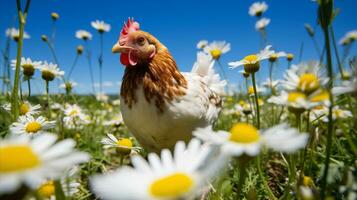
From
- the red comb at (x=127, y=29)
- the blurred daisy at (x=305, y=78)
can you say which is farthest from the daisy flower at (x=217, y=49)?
the blurred daisy at (x=305, y=78)

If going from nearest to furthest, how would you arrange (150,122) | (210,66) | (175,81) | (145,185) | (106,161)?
1. (145,185)
2. (150,122)
3. (175,81)
4. (106,161)
5. (210,66)

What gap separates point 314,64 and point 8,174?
838mm

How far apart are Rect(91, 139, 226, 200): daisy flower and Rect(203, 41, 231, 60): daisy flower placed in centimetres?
253

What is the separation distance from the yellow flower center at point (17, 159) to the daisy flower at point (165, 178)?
118mm

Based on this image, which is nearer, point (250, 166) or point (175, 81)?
point (175, 81)

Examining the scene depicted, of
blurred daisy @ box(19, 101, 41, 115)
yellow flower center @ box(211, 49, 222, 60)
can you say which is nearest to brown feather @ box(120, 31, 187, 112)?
blurred daisy @ box(19, 101, 41, 115)

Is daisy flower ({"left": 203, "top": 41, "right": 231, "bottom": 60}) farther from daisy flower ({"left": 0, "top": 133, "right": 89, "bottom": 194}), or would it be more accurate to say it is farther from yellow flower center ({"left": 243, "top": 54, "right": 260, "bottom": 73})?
daisy flower ({"left": 0, "top": 133, "right": 89, "bottom": 194})

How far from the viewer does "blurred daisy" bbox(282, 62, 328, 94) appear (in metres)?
0.85

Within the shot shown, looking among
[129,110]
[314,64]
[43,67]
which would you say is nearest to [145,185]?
[314,64]

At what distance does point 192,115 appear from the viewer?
1.65 m

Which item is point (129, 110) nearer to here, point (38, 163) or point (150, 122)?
point (150, 122)

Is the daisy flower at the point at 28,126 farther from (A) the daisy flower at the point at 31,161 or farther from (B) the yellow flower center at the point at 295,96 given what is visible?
(B) the yellow flower center at the point at 295,96

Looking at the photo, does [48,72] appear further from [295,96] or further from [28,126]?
[295,96]

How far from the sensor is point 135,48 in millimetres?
1864
